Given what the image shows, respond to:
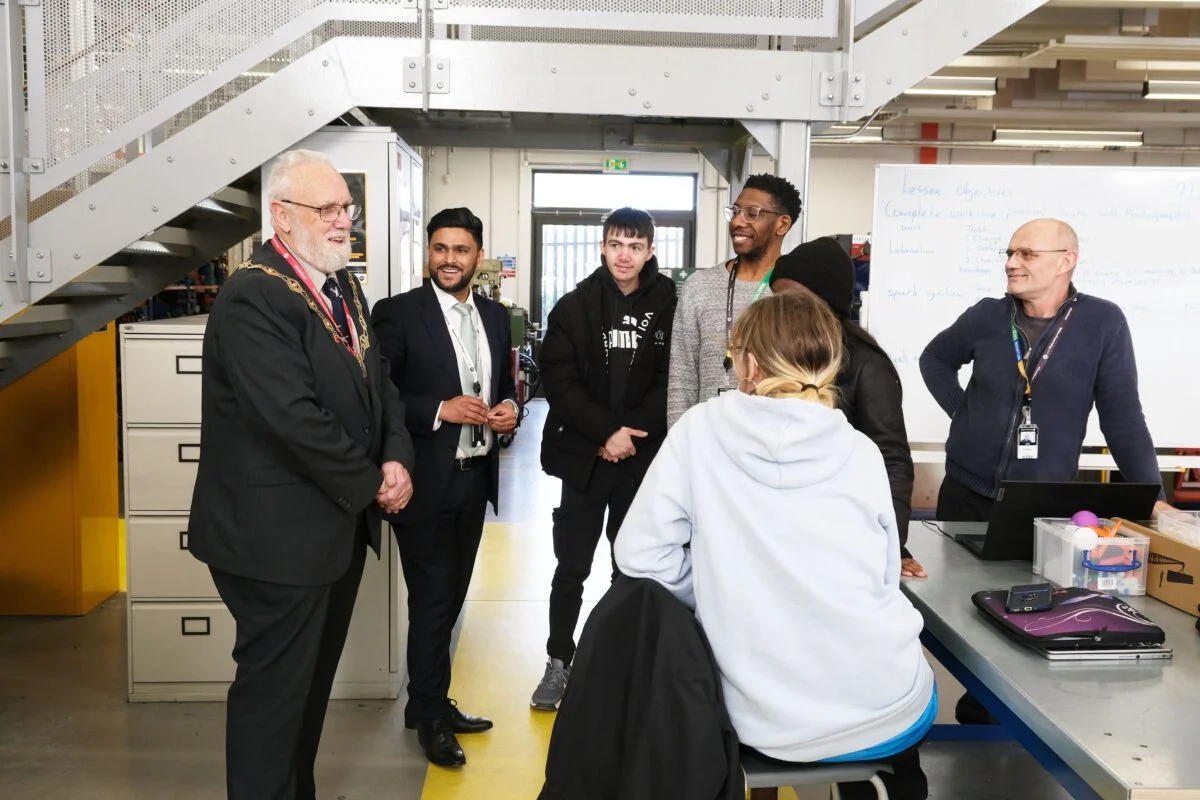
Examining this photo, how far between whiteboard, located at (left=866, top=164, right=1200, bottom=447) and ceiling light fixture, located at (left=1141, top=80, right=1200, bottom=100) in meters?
6.06

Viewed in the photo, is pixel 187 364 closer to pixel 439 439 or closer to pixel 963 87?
pixel 439 439

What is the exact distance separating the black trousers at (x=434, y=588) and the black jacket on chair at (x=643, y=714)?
1395mm

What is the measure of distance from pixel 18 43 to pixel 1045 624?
2.99 metres

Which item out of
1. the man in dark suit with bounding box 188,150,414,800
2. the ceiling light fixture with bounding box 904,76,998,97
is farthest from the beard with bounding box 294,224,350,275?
the ceiling light fixture with bounding box 904,76,998,97

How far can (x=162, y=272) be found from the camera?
3.69m

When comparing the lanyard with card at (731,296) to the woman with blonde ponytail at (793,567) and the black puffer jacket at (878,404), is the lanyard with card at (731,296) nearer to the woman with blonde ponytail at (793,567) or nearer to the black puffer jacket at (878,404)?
the black puffer jacket at (878,404)

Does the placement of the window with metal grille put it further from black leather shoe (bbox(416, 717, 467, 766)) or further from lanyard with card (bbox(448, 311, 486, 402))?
black leather shoe (bbox(416, 717, 467, 766))

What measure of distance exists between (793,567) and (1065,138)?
11.7 m

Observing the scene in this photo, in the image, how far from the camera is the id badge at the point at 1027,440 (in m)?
2.62

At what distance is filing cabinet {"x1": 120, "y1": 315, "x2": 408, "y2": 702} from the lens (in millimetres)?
3293

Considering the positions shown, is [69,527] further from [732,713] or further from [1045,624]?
[1045,624]

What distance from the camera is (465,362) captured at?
10.0ft

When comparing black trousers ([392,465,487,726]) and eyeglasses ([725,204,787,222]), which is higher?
eyeglasses ([725,204,787,222])

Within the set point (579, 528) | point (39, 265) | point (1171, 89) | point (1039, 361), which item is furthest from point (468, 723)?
point (1171, 89)
